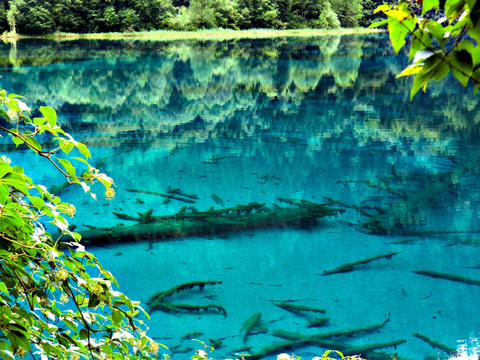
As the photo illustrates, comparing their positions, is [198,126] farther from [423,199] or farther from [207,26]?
[207,26]

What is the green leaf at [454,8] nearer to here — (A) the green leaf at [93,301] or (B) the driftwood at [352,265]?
(A) the green leaf at [93,301]

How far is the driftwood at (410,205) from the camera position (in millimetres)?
5703

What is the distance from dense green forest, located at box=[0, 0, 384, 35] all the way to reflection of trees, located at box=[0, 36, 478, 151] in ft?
56.6

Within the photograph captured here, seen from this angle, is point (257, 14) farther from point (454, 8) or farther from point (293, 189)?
point (454, 8)

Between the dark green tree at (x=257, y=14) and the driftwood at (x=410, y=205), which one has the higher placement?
the dark green tree at (x=257, y=14)

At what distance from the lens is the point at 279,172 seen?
7.29m

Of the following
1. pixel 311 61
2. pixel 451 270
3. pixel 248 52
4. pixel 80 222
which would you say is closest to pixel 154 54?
pixel 248 52

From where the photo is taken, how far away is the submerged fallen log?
5.55 meters

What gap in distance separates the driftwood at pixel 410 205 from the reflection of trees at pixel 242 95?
1.86 meters

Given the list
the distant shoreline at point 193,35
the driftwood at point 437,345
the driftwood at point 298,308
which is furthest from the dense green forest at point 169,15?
the driftwood at point 437,345

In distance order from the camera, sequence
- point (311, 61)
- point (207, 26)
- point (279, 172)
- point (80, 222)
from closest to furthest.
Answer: point (80, 222)
point (279, 172)
point (311, 61)
point (207, 26)

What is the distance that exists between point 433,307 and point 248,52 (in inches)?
828

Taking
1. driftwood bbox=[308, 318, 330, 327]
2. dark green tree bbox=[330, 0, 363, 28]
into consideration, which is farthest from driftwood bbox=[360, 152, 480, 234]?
dark green tree bbox=[330, 0, 363, 28]

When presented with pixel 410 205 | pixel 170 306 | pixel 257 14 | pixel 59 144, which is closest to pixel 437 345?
pixel 170 306
